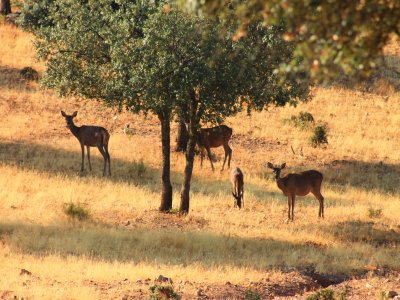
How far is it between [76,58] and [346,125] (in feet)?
70.3

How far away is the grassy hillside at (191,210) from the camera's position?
1875 centimetres

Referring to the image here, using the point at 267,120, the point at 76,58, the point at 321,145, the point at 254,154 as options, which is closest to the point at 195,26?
the point at 76,58

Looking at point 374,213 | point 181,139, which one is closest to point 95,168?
point 181,139

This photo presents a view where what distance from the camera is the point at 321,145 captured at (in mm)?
38344

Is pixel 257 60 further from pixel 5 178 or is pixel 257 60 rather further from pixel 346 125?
pixel 346 125

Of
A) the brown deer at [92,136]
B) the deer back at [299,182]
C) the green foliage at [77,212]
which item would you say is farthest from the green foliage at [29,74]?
the deer back at [299,182]

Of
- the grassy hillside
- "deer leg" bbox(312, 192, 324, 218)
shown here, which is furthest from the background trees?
"deer leg" bbox(312, 192, 324, 218)

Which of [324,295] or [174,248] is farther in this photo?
[174,248]

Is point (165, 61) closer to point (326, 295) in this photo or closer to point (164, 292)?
point (164, 292)

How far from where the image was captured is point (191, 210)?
86.3 ft

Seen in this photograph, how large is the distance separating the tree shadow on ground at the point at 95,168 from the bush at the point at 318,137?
7605 mm

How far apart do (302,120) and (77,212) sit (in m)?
19.8

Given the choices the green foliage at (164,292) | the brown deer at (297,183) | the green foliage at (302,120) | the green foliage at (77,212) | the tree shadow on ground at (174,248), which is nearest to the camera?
the green foliage at (164,292)

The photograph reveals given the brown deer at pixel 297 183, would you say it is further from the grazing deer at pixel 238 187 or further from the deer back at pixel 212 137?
the deer back at pixel 212 137
